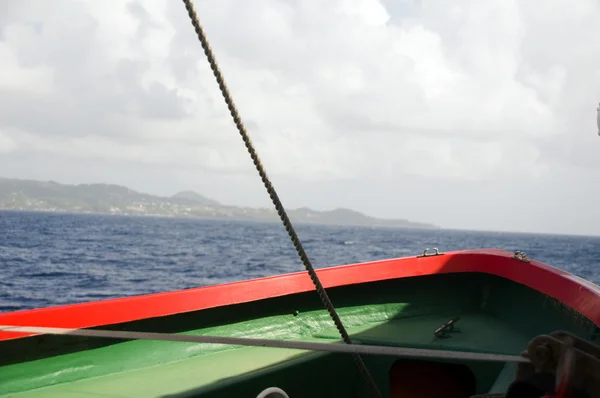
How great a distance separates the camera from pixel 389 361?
4145mm

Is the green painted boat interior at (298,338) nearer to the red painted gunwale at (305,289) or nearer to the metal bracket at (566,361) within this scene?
the red painted gunwale at (305,289)

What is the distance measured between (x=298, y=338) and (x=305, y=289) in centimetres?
40

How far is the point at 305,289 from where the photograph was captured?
4621 mm

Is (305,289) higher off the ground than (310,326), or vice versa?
(305,289)

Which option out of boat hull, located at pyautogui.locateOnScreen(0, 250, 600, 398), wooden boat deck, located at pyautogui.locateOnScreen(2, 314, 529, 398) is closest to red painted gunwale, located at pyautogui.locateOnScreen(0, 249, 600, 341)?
boat hull, located at pyautogui.locateOnScreen(0, 250, 600, 398)

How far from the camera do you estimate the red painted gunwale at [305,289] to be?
11.3 feet

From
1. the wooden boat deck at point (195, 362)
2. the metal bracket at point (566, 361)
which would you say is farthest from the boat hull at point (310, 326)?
the metal bracket at point (566, 361)

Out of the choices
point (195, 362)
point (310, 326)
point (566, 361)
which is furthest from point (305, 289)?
point (566, 361)

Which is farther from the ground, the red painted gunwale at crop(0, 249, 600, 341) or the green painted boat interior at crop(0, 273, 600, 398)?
the red painted gunwale at crop(0, 249, 600, 341)

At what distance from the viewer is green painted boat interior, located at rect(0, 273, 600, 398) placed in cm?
340

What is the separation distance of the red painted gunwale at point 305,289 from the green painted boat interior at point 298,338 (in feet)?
0.40

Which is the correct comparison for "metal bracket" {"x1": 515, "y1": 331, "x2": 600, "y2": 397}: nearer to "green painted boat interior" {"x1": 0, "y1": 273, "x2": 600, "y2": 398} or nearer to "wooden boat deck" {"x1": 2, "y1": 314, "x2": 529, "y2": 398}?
"green painted boat interior" {"x1": 0, "y1": 273, "x2": 600, "y2": 398}

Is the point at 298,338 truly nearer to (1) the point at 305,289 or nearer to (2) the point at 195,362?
(1) the point at 305,289

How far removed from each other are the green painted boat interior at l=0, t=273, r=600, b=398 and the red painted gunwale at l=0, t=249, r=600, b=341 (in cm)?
12
